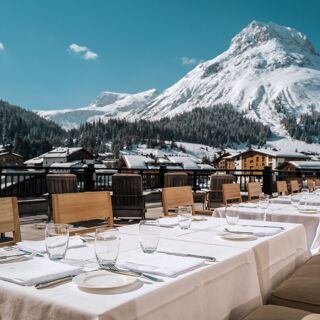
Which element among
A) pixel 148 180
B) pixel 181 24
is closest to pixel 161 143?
pixel 181 24

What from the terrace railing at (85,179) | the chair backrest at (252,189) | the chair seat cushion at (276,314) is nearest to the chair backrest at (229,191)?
the chair backrest at (252,189)

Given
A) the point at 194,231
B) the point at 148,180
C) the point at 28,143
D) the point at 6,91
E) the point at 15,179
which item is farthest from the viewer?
the point at 6,91

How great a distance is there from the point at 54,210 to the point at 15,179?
566 centimetres

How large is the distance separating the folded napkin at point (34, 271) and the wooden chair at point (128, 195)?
17.2 ft

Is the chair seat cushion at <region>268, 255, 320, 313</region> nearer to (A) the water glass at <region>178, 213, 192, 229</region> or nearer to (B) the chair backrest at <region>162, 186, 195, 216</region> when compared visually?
(A) the water glass at <region>178, 213, 192, 229</region>

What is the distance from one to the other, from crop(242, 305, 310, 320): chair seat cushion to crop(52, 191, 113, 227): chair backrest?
1.38 meters

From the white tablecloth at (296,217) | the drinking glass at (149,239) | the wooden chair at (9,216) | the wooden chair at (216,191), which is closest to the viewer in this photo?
the drinking glass at (149,239)

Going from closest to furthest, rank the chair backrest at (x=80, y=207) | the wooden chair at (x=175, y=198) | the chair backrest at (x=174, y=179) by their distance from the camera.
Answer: the chair backrest at (x=80, y=207), the wooden chair at (x=175, y=198), the chair backrest at (x=174, y=179)

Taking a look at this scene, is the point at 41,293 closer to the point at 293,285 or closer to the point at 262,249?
the point at 262,249

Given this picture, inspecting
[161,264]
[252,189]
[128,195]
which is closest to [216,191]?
[128,195]

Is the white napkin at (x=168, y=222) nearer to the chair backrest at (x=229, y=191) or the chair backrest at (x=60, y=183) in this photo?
the chair backrest at (x=229, y=191)

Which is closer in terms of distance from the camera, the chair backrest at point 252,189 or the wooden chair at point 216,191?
the chair backrest at point 252,189

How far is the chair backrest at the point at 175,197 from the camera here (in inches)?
143

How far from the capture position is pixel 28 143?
64.6 meters
